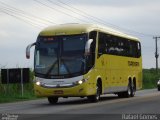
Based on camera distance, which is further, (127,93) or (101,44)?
(127,93)

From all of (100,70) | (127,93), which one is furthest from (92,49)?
(127,93)

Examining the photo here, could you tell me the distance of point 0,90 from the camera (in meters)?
40.4

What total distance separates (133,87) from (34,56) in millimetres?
10631

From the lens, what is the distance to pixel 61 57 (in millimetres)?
27781

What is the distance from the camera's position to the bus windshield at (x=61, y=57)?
27.7m

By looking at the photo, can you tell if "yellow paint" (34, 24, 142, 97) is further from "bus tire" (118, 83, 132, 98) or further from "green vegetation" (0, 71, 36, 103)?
"green vegetation" (0, 71, 36, 103)

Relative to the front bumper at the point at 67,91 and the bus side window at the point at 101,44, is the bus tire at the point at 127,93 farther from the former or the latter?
the front bumper at the point at 67,91

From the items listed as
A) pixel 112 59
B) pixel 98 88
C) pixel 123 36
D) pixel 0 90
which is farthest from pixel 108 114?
pixel 0 90

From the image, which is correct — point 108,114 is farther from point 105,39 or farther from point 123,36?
point 123,36

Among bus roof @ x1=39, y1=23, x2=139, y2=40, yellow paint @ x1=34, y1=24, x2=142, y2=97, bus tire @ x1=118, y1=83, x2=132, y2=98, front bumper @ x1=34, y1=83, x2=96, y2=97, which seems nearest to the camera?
front bumper @ x1=34, y1=83, x2=96, y2=97

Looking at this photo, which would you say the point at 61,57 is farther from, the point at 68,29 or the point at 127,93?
the point at 127,93

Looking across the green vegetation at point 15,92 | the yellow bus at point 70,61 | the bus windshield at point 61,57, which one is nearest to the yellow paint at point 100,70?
the yellow bus at point 70,61

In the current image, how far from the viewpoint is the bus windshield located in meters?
27.7

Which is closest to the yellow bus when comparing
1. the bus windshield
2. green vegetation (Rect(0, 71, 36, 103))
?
the bus windshield
